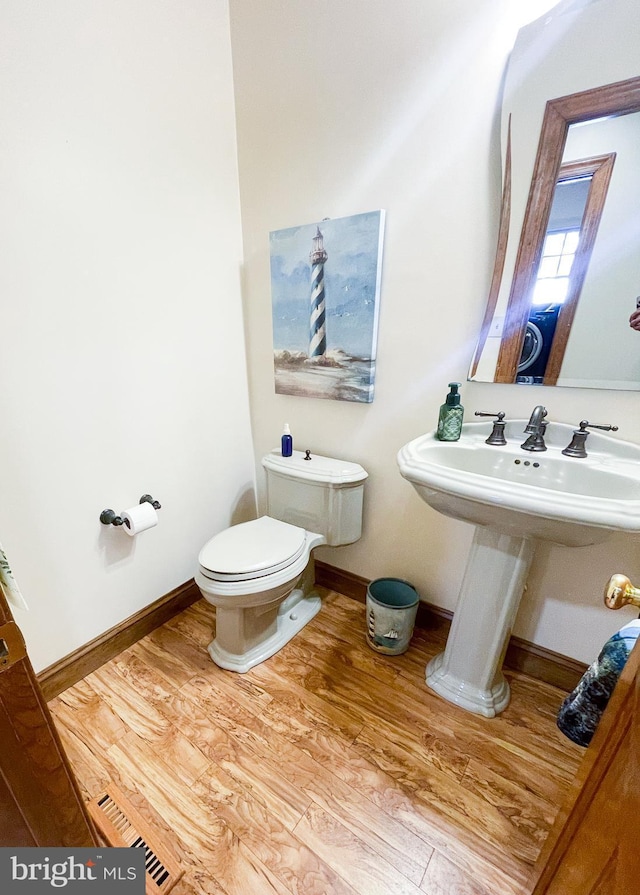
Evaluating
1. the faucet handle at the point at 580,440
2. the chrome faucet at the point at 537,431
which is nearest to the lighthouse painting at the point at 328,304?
the chrome faucet at the point at 537,431

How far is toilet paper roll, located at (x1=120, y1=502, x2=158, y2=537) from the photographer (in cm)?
126

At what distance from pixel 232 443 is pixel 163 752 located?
1141 millimetres

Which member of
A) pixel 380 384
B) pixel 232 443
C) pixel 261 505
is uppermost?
pixel 380 384

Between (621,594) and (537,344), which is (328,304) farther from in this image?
(621,594)

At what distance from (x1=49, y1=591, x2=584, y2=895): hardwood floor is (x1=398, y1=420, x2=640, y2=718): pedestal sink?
131 millimetres

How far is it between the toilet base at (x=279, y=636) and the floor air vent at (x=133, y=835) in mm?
448

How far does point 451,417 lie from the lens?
45.1 inches

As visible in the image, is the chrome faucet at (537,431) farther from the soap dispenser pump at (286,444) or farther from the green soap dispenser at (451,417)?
the soap dispenser pump at (286,444)

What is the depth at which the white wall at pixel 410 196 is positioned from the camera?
3.41ft

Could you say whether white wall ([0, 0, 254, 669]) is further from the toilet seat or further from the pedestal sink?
the pedestal sink

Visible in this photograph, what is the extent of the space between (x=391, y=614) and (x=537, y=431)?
0.82 metres

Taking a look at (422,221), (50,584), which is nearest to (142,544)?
(50,584)

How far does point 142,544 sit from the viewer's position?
55.8 inches

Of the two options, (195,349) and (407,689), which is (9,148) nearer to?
(195,349)
